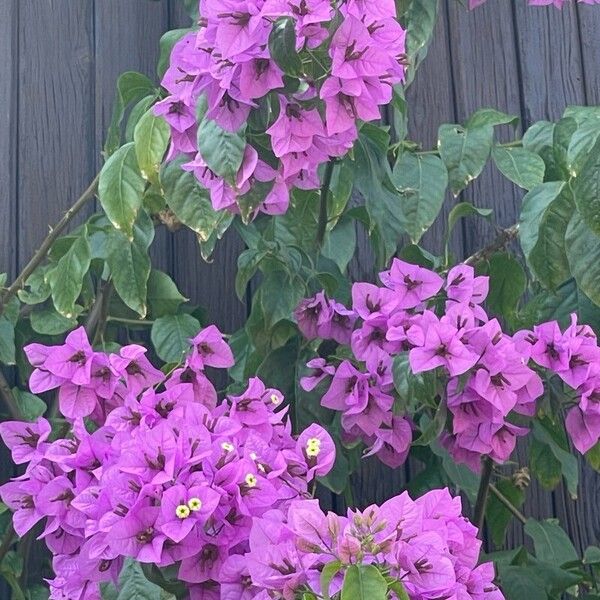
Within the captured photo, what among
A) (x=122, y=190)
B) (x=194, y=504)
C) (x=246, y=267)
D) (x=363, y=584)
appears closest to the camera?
(x=363, y=584)

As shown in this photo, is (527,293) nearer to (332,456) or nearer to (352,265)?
(352,265)

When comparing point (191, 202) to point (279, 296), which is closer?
point (191, 202)

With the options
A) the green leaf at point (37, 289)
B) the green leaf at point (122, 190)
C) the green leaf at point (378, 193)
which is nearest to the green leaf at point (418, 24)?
the green leaf at point (378, 193)

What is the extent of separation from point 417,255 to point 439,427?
13.7 inches

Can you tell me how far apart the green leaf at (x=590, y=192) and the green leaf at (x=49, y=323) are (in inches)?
28.1

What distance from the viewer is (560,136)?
1383 mm

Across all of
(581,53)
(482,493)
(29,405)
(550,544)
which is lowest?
(550,544)

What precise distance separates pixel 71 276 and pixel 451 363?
1.67 ft

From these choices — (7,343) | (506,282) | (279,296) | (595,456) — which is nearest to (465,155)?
(506,282)

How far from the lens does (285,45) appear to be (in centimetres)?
101

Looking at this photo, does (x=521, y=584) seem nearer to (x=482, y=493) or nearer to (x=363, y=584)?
(x=482, y=493)

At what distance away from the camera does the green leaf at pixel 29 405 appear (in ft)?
4.96

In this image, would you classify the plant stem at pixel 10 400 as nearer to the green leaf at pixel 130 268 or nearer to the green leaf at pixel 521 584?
the green leaf at pixel 130 268

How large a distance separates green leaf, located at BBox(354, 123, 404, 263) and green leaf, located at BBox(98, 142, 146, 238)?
10.0 inches
